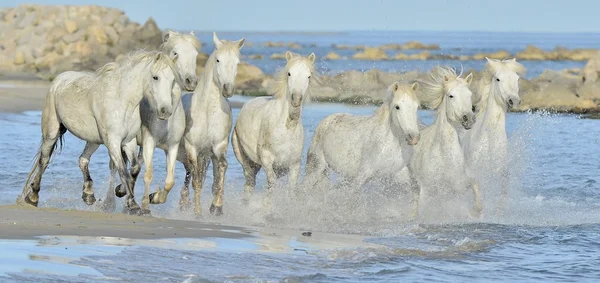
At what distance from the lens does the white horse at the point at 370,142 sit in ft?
32.1

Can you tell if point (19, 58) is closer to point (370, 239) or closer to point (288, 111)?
point (288, 111)

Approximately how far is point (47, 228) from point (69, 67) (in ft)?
95.1

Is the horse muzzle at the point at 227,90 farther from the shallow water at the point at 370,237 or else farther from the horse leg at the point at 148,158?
the shallow water at the point at 370,237

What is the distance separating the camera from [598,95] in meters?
25.4

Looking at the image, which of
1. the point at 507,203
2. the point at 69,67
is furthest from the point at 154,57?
the point at 69,67

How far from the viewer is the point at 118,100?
9.63 metres

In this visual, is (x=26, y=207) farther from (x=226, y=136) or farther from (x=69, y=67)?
(x=69, y=67)

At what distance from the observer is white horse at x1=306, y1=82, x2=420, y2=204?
9.79 m

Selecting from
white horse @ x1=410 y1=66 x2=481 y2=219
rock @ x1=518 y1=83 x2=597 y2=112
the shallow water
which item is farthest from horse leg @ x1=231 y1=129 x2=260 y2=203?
rock @ x1=518 y1=83 x2=597 y2=112

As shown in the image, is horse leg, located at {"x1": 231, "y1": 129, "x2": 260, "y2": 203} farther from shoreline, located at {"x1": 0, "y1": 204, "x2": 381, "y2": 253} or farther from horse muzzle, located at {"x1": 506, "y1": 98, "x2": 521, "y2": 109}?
horse muzzle, located at {"x1": 506, "y1": 98, "x2": 521, "y2": 109}

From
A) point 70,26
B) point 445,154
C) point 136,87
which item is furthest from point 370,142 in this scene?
point 70,26

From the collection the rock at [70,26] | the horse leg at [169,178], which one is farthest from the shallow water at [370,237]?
the rock at [70,26]

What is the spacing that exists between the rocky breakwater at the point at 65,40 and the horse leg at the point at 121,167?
2487 centimetres

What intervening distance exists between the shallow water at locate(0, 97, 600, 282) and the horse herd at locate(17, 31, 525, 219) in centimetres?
33
